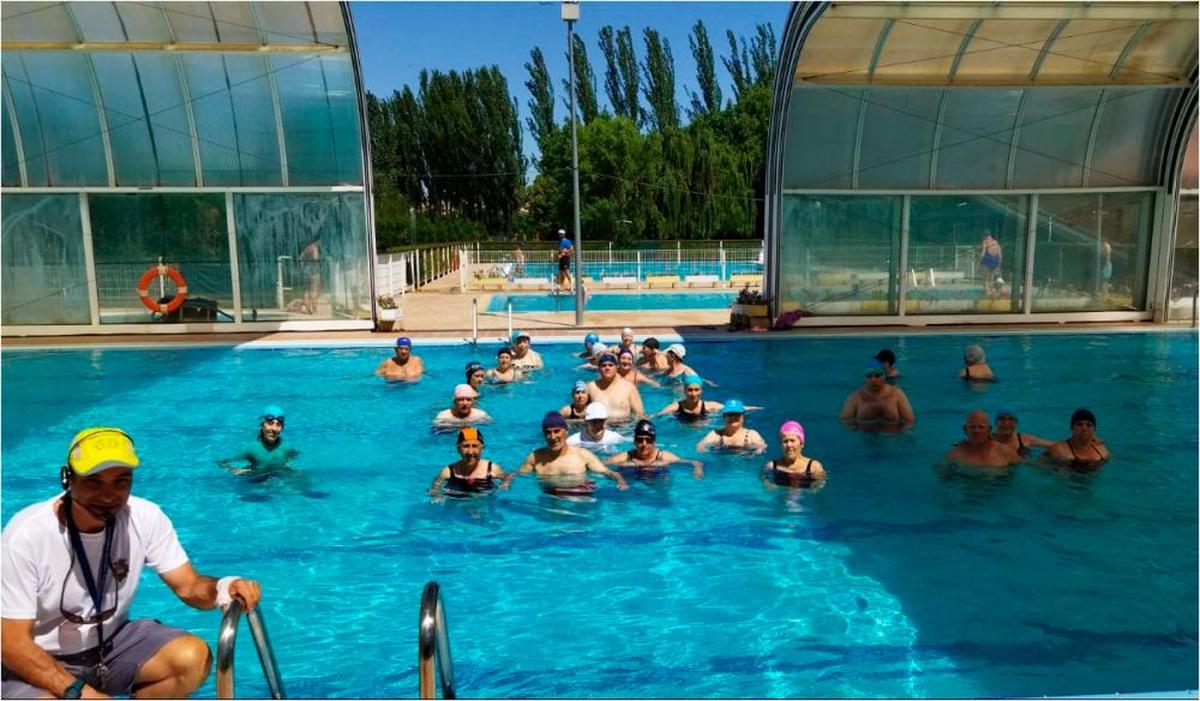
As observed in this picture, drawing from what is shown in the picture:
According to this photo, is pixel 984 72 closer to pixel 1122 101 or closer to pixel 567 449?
pixel 1122 101

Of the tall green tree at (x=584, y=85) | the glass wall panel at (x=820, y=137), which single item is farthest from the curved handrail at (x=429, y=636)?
the tall green tree at (x=584, y=85)

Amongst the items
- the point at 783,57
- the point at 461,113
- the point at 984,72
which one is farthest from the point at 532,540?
the point at 461,113

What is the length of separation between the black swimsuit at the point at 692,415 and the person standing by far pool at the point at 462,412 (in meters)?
2.09

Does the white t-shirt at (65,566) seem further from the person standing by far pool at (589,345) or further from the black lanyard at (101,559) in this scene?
the person standing by far pool at (589,345)

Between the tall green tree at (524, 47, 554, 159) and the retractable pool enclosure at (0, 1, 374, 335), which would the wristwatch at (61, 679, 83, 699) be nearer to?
the retractable pool enclosure at (0, 1, 374, 335)

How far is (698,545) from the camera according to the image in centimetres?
670

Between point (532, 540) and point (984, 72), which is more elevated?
point (984, 72)

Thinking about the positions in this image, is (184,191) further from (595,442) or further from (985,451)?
(985,451)

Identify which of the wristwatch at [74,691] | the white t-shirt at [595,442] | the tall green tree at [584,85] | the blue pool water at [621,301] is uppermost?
the tall green tree at [584,85]

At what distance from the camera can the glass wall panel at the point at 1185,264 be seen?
53.2 feet

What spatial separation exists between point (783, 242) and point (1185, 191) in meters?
6.85

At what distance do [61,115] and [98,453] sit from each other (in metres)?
14.6

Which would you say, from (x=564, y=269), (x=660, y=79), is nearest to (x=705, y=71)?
(x=660, y=79)

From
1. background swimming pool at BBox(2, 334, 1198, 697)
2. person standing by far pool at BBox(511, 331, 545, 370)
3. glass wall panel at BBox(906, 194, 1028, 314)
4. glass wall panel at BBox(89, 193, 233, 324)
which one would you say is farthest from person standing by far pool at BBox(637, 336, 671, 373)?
glass wall panel at BBox(89, 193, 233, 324)
